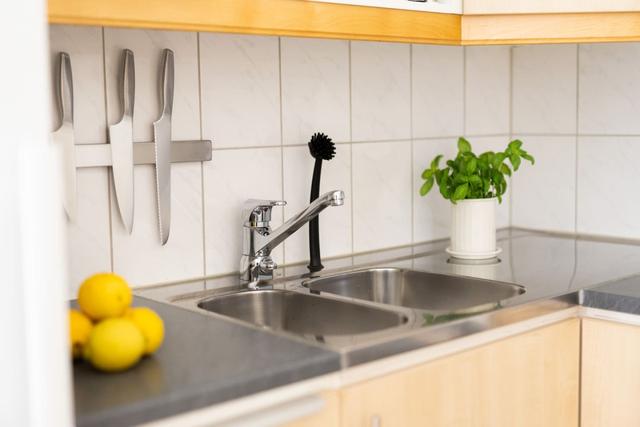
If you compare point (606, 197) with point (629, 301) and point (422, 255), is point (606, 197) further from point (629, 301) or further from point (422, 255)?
point (629, 301)

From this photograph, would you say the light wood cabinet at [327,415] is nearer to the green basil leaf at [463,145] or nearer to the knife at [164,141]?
the knife at [164,141]

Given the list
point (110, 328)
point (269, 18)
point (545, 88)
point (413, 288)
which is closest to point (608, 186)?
point (545, 88)

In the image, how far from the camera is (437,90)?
2.27 metres

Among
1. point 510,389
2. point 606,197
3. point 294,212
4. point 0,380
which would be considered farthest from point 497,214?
point 0,380

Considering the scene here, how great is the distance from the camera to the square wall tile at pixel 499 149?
2396mm

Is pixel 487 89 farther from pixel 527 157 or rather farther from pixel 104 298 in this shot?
pixel 104 298

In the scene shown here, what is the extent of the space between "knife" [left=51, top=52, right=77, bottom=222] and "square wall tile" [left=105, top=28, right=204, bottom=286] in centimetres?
9

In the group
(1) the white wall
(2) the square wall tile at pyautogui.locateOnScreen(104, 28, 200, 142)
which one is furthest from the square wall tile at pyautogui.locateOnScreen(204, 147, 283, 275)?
(2) the square wall tile at pyautogui.locateOnScreen(104, 28, 200, 142)

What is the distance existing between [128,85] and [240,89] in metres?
0.28

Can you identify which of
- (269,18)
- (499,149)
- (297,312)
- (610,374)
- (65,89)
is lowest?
(610,374)

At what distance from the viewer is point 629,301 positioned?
63.4 inches

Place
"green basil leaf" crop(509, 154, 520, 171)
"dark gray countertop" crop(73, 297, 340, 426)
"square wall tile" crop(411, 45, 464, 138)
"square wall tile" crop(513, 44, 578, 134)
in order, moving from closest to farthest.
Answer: "dark gray countertop" crop(73, 297, 340, 426)
"green basil leaf" crop(509, 154, 520, 171)
"square wall tile" crop(411, 45, 464, 138)
"square wall tile" crop(513, 44, 578, 134)

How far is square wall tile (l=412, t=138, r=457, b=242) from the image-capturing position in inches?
88.4

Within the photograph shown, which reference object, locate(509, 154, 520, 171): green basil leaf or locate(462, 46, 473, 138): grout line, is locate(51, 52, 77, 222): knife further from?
locate(462, 46, 473, 138): grout line
